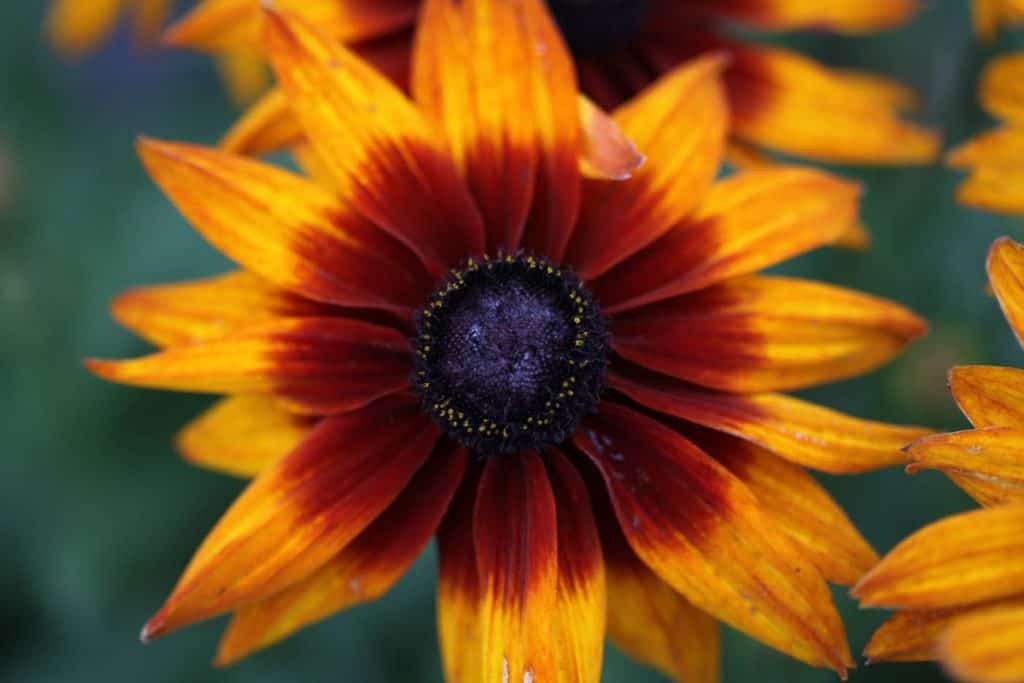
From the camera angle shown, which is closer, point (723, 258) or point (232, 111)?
point (723, 258)

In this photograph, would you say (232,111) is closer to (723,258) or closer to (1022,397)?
(723,258)

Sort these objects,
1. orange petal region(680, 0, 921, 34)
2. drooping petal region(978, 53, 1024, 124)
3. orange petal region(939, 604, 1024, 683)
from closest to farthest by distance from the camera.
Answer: orange petal region(939, 604, 1024, 683), drooping petal region(978, 53, 1024, 124), orange petal region(680, 0, 921, 34)

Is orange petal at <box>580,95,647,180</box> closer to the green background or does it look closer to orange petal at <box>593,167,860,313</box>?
orange petal at <box>593,167,860,313</box>

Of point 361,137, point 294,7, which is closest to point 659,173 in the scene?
point 361,137

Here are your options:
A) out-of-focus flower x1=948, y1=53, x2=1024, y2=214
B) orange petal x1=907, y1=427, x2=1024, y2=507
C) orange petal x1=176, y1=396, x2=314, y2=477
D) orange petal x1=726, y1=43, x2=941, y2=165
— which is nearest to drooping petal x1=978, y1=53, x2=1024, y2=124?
out-of-focus flower x1=948, y1=53, x2=1024, y2=214

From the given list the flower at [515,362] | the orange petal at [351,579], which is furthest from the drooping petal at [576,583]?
the orange petal at [351,579]

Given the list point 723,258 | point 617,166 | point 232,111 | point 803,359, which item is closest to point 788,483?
point 803,359
